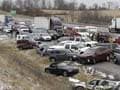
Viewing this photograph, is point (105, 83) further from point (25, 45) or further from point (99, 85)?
point (25, 45)

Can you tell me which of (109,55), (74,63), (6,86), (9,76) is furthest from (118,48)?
(6,86)

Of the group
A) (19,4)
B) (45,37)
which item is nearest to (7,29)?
(45,37)

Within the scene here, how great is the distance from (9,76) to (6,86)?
108 inches

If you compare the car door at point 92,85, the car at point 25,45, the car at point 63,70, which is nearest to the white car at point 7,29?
the car at point 25,45

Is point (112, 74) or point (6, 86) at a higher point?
point (6, 86)

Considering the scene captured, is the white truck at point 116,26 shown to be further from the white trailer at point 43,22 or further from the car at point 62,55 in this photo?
the car at point 62,55

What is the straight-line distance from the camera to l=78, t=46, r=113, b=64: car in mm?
35000

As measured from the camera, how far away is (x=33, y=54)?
44219 mm

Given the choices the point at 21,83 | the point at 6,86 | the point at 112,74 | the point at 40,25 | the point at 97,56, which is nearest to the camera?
the point at 6,86

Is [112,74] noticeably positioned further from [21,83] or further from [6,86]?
[6,86]

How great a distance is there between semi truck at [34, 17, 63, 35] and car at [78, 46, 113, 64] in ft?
104

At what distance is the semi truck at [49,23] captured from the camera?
69.2 meters

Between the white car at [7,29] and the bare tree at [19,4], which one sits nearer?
the white car at [7,29]

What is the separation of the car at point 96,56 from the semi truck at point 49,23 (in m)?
31.7
